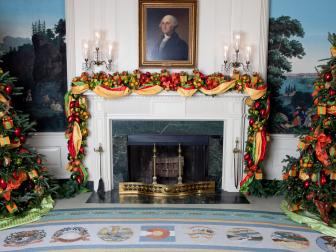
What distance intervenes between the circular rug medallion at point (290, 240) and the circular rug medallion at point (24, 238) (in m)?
2.52

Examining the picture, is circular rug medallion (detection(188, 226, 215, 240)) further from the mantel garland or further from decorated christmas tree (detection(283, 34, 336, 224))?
the mantel garland

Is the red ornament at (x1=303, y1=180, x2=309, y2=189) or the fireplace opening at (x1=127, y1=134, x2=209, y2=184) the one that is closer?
the red ornament at (x1=303, y1=180, x2=309, y2=189)

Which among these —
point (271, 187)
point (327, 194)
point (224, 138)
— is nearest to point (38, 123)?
point (224, 138)

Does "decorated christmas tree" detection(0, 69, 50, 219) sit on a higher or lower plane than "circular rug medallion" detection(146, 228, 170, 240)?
higher

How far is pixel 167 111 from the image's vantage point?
495 centimetres

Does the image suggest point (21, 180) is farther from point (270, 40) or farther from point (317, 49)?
point (317, 49)

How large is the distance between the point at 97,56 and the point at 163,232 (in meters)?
2.54

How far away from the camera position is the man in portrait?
486 cm

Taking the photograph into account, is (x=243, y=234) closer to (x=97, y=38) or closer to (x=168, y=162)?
(x=168, y=162)

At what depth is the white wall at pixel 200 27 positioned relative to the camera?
482 centimetres

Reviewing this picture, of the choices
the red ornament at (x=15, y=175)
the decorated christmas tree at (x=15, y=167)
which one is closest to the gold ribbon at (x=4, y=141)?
the decorated christmas tree at (x=15, y=167)

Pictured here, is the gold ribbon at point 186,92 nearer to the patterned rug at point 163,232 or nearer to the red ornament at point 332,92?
the patterned rug at point 163,232

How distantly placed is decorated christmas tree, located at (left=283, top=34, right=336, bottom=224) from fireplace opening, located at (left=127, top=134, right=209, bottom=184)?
1426 millimetres

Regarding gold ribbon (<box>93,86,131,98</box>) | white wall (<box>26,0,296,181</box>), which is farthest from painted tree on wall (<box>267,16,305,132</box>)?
gold ribbon (<box>93,86,131,98</box>)
